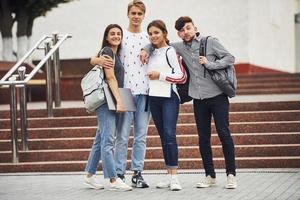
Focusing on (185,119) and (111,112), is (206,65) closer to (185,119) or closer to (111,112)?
(111,112)

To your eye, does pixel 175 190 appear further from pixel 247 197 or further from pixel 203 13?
pixel 203 13

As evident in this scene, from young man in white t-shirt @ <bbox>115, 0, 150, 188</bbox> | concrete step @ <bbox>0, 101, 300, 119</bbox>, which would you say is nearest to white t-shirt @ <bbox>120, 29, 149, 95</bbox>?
young man in white t-shirt @ <bbox>115, 0, 150, 188</bbox>

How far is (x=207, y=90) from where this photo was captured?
866 centimetres

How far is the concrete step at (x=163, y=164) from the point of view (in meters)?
10.4

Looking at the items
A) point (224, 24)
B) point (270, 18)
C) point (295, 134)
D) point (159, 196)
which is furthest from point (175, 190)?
point (270, 18)

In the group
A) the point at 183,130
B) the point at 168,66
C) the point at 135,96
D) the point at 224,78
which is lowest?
the point at 183,130

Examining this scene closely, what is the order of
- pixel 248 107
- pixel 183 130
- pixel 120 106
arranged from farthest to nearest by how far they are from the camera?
1. pixel 248 107
2. pixel 183 130
3. pixel 120 106

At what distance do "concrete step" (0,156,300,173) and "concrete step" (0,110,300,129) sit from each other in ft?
3.96

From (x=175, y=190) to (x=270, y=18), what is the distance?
16102 millimetres

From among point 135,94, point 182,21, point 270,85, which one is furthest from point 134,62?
point 270,85

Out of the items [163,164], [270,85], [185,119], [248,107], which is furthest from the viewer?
[270,85]

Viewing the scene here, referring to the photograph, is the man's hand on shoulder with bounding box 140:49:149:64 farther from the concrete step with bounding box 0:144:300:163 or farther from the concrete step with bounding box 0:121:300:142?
the concrete step with bounding box 0:121:300:142

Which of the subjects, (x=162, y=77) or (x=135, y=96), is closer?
(x=162, y=77)

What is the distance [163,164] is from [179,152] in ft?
1.16
